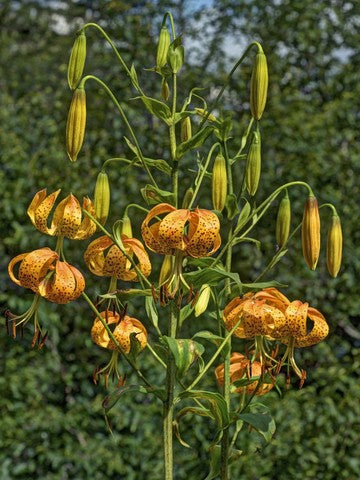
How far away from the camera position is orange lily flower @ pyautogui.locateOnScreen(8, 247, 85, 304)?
952 millimetres

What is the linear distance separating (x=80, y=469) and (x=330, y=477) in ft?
2.25

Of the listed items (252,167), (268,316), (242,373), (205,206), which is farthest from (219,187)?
(205,206)

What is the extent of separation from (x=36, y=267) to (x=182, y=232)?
0.52ft

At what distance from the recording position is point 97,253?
1.02 meters

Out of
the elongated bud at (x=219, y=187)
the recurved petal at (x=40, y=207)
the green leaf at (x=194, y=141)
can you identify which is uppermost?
the green leaf at (x=194, y=141)

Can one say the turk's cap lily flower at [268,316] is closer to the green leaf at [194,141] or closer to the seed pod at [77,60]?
the green leaf at [194,141]

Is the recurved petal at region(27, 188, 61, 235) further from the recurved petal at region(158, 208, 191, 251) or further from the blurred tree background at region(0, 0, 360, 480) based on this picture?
the blurred tree background at region(0, 0, 360, 480)

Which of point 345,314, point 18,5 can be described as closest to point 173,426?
point 345,314

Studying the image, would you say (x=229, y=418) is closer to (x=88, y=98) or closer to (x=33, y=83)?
(x=88, y=98)

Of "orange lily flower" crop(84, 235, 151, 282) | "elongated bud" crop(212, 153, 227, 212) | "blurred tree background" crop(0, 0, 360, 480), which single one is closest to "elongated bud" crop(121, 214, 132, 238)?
"orange lily flower" crop(84, 235, 151, 282)

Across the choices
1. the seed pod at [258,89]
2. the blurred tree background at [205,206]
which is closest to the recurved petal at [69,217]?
the seed pod at [258,89]

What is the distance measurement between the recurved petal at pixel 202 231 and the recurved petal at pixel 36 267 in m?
0.15

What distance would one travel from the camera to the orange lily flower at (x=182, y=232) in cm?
94

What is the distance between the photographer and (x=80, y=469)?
2.51 m
